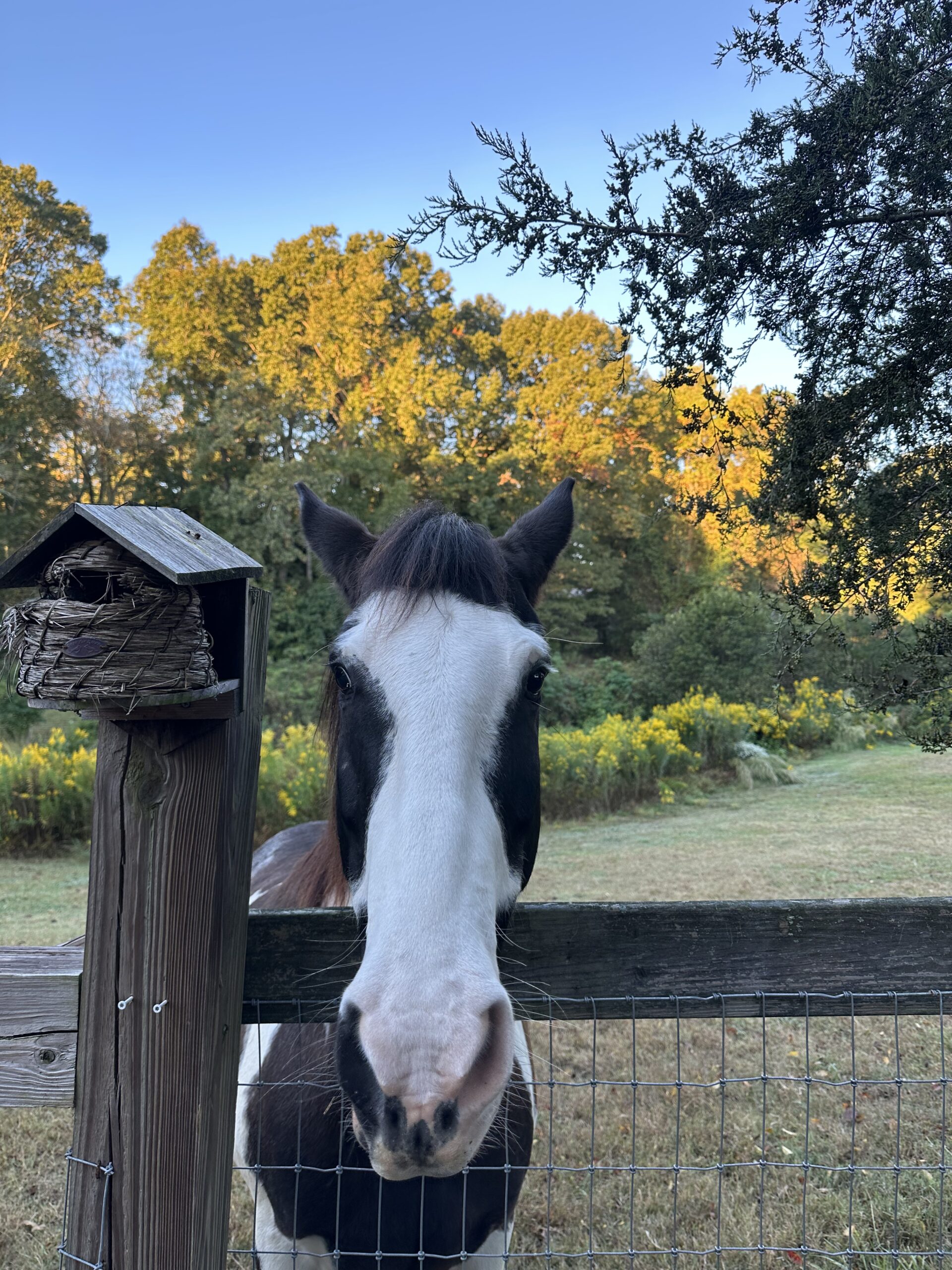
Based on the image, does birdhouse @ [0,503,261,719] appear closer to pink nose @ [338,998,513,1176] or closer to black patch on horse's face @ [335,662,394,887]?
black patch on horse's face @ [335,662,394,887]

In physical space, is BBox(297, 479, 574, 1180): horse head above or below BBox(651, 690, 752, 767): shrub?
above

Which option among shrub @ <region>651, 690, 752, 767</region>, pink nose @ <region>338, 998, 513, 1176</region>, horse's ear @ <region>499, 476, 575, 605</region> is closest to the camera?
pink nose @ <region>338, 998, 513, 1176</region>

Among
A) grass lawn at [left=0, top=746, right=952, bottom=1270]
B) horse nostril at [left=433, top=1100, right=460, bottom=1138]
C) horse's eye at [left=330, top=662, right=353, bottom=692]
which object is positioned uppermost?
horse's eye at [left=330, top=662, right=353, bottom=692]

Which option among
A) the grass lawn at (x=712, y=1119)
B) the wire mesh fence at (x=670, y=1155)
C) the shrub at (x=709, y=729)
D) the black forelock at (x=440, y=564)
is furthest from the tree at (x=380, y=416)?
the black forelock at (x=440, y=564)

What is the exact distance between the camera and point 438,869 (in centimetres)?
126

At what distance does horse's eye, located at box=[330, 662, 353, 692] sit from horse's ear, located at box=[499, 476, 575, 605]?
22.6 inches

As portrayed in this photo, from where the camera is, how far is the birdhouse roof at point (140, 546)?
1130 millimetres

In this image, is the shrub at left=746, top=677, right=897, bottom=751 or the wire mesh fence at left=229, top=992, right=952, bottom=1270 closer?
the wire mesh fence at left=229, top=992, right=952, bottom=1270

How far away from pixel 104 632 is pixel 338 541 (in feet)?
3.32

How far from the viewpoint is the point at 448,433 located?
18.7m

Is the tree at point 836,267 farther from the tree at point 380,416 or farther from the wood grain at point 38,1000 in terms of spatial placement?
the tree at point 380,416

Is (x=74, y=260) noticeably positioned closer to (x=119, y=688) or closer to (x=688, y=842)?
(x=688, y=842)

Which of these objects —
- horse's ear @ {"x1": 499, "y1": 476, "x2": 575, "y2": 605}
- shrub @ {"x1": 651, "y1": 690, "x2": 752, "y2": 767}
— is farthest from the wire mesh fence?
shrub @ {"x1": 651, "y1": 690, "x2": 752, "y2": 767}

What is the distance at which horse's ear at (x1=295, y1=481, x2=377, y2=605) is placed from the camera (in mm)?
2102
